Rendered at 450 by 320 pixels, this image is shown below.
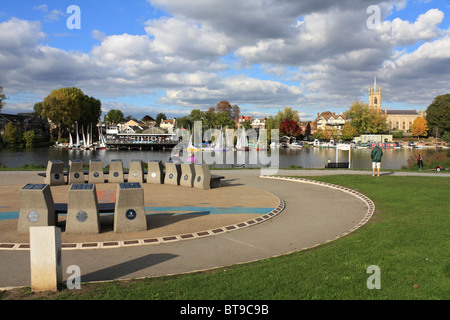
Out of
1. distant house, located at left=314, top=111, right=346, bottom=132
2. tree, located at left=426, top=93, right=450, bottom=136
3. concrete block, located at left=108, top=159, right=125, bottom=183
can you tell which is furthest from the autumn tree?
concrete block, located at left=108, top=159, right=125, bottom=183

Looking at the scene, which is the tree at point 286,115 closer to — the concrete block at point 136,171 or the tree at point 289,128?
the tree at point 289,128

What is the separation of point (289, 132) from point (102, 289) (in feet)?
396

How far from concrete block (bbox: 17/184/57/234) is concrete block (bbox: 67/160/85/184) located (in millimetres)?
9452

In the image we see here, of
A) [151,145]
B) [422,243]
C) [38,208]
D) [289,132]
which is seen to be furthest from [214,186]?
[289,132]

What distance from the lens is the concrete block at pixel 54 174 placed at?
18.0 m

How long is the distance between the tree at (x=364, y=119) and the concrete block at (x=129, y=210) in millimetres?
116256

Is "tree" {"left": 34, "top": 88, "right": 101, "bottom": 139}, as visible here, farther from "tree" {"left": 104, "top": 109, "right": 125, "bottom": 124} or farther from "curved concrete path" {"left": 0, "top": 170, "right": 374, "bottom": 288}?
"curved concrete path" {"left": 0, "top": 170, "right": 374, "bottom": 288}

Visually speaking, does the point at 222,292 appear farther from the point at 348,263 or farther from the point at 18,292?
the point at 18,292

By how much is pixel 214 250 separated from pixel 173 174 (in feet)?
35.9

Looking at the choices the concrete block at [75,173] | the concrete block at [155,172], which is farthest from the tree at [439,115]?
the concrete block at [75,173]

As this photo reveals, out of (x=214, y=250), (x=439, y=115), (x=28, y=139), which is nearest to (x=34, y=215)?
(x=214, y=250)

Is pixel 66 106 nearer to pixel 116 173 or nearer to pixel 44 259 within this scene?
pixel 116 173

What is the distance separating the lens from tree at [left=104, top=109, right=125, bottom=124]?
178m
